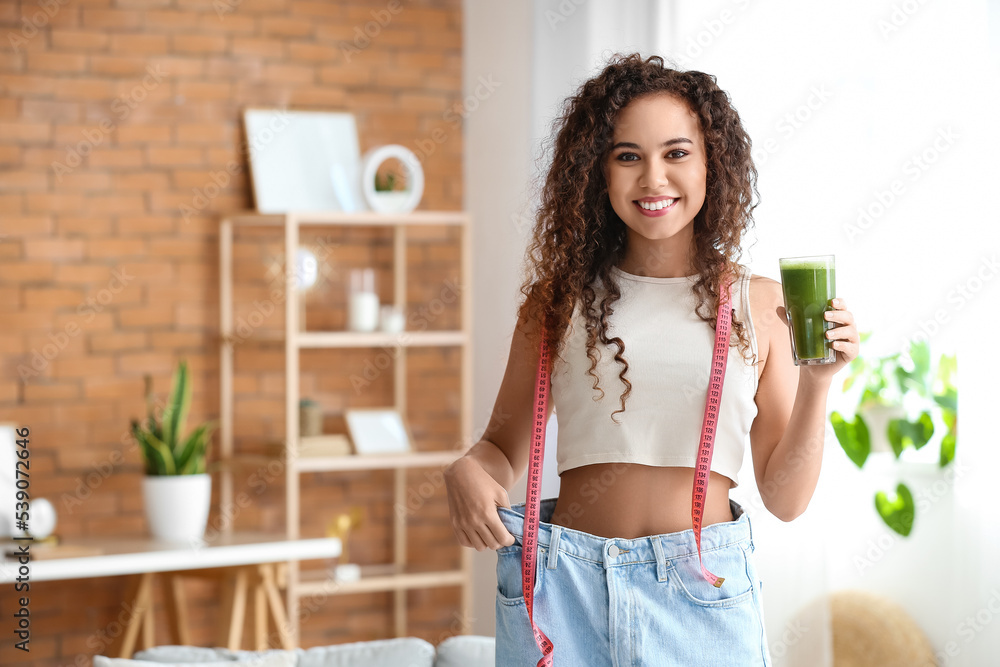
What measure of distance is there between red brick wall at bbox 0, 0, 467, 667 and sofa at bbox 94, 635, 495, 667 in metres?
1.59

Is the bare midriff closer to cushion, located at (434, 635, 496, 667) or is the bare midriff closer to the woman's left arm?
the woman's left arm

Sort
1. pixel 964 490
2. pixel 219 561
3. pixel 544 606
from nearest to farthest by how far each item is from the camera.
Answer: pixel 544 606 → pixel 964 490 → pixel 219 561

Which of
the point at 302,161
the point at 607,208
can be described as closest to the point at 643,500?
the point at 607,208

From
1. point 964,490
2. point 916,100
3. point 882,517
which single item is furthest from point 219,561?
point 916,100

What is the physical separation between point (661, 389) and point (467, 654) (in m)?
0.92

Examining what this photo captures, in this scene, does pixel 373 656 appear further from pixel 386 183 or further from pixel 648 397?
pixel 386 183

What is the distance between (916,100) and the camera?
2.32m

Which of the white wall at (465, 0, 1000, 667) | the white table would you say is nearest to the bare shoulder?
the white wall at (465, 0, 1000, 667)

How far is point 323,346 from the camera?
3.67 m

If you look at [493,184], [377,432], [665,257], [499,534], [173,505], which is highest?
[493,184]

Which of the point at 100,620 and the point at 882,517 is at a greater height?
the point at 882,517

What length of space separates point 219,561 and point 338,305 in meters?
1.12

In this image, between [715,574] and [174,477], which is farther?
[174,477]

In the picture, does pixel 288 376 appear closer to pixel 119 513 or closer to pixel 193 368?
pixel 193 368
